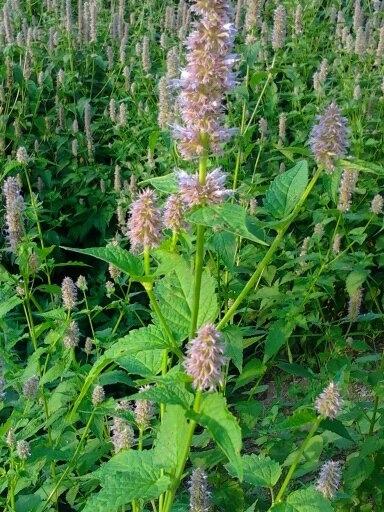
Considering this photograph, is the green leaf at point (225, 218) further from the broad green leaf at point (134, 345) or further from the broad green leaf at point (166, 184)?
the broad green leaf at point (134, 345)

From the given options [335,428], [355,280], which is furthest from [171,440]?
[355,280]

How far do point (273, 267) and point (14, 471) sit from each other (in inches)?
84.4

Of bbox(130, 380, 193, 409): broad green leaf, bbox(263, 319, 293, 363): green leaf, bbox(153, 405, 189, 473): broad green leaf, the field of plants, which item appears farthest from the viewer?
bbox(263, 319, 293, 363): green leaf

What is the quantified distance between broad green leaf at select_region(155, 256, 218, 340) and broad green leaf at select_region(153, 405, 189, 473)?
21cm

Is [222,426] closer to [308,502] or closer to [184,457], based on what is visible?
[184,457]

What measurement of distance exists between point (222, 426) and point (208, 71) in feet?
2.55

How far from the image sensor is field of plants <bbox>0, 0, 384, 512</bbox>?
196cm

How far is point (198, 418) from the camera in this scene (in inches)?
73.3

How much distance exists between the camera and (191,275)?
7.18ft

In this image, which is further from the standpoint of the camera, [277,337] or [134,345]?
[277,337]

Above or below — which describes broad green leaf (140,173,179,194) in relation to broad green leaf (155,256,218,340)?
above

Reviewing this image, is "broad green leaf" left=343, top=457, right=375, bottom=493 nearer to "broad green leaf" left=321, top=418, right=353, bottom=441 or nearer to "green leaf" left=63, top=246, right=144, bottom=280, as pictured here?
"broad green leaf" left=321, top=418, right=353, bottom=441

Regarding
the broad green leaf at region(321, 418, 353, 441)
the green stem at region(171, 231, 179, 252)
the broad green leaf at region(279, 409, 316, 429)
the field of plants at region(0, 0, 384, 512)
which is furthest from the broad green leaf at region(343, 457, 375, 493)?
the green stem at region(171, 231, 179, 252)

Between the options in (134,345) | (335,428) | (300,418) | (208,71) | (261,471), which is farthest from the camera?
(335,428)
